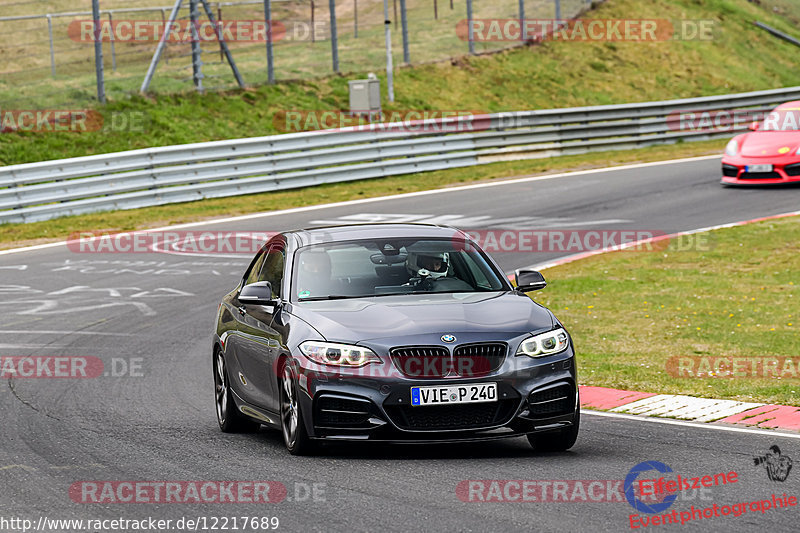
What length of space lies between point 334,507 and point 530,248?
1260 centimetres

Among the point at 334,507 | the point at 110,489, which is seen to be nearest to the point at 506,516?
the point at 334,507

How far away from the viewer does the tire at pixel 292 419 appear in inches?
297

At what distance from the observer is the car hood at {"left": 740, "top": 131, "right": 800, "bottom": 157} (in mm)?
23438

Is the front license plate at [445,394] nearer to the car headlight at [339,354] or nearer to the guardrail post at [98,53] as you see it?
the car headlight at [339,354]

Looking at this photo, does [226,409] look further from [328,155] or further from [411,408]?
[328,155]

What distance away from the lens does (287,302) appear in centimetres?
830

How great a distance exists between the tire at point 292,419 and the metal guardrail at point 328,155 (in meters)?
15.5

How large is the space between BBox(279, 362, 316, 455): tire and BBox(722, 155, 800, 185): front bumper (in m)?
17.5

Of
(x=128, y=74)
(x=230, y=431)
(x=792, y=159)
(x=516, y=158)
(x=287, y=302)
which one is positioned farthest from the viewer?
Answer: (x=128, y=74)

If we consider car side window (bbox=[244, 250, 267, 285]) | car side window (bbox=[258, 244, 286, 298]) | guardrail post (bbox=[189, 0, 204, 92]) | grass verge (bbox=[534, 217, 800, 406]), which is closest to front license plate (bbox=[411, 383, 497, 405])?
car side window (bbox=[258, 244, 286, 298])

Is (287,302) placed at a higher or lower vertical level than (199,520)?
higher

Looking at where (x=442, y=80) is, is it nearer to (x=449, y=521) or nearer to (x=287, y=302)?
(x=287, y=302)

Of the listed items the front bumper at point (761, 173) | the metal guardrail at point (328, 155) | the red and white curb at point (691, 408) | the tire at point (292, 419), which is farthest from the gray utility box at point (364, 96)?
the tire at point (292, 419)

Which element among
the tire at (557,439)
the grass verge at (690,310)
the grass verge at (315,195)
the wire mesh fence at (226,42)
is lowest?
the grass verge at (315,195)
